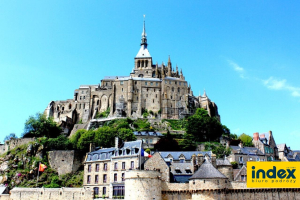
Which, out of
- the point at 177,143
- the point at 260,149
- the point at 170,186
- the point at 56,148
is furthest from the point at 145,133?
the point at 170,186

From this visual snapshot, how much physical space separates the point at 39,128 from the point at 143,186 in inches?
1687

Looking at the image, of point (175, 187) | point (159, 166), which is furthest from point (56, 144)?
point (175, 187)

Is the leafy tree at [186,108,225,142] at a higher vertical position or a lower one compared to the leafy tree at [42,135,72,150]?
higher

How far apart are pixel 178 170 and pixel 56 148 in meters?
27.6

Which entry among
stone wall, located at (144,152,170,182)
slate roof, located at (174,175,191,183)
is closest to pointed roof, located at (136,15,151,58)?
slate roof, located at (174,175,191,183)

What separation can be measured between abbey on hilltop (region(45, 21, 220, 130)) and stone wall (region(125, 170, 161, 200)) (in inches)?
1890

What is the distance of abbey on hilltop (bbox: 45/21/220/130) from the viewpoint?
85062 millimetres

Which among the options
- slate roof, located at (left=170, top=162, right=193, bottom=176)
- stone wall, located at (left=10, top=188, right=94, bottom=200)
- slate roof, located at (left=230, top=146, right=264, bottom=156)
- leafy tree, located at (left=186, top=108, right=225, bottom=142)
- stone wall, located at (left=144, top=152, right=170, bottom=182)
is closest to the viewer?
stone wall, located at (left=144, top=152, right=170, bottom=182)

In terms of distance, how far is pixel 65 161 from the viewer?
52.5m

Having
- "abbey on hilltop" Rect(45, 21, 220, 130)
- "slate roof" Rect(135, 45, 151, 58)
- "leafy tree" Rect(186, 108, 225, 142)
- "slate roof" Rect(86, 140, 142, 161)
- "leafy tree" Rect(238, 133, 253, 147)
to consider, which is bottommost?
"slate roof" Rect(86, 140, 142, 161)

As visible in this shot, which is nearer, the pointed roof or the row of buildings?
the row of buildings

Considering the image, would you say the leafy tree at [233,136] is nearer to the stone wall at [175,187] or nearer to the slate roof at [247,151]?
the slate roof at [247,151]

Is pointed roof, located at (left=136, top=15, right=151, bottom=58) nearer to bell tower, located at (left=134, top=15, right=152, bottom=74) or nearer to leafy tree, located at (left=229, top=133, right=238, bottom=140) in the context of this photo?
bell tower, located at (left=134, top=15, right=152, bottom=74)

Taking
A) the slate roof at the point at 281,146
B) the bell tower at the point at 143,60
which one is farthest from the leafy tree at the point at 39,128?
the slate roof at the point at 281,146
